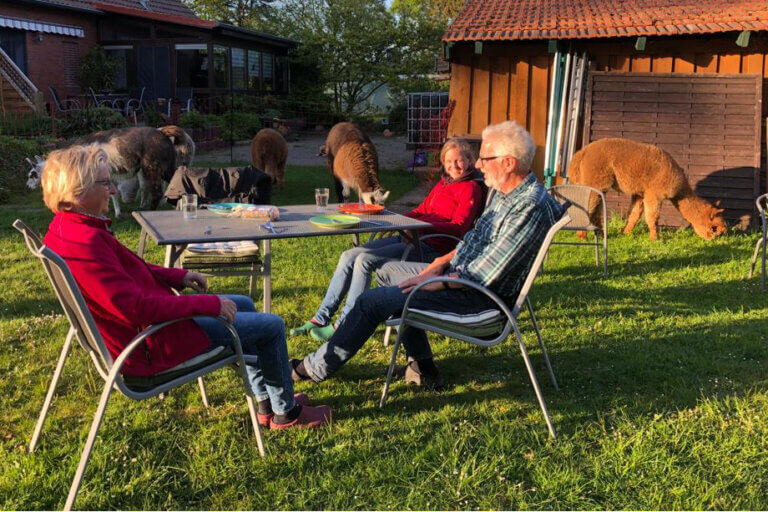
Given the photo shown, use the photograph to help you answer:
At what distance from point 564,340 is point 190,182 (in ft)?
11.5

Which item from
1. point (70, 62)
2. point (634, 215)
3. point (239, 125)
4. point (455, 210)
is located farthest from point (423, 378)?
point (70, 62)

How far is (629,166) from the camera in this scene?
339 inches

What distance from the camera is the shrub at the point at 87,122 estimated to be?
15.5 meters

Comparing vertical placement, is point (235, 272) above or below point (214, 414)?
above

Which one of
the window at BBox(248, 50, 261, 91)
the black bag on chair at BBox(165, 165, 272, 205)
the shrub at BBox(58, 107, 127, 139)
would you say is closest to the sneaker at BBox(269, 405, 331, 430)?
the black bag on chair at BBox(165, 165, 272, 205)

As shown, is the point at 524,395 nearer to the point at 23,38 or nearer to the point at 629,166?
the point at 629,166

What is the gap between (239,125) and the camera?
20.2m

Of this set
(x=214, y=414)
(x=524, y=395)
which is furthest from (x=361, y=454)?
(x=524, y=395)

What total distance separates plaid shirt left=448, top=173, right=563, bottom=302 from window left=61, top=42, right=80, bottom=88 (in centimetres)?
2126

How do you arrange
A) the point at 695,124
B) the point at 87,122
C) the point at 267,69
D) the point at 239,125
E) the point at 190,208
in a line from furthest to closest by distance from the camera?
the point at 267,69 → the point at 239,125 → the point at 87,122 → the point at 695,124 → the point at 190,208

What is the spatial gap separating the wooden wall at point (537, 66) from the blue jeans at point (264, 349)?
26.8 ft

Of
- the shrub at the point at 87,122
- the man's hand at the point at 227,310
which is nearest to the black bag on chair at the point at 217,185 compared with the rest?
the man's hand at the point at 227,310

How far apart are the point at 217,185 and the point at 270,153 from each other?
6.14 meters

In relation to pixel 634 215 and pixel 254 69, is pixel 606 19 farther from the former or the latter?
pixel 254 69
